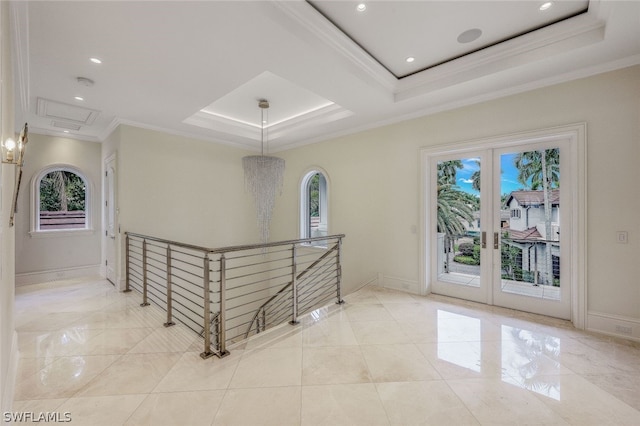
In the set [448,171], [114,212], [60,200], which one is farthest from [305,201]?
[60,200]

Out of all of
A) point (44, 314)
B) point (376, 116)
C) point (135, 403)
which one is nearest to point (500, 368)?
point (135, 403)

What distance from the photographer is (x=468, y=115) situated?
3689 mm

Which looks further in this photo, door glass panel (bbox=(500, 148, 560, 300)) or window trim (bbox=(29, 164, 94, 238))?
window trim (bbox=(29, 164, 94, 238))

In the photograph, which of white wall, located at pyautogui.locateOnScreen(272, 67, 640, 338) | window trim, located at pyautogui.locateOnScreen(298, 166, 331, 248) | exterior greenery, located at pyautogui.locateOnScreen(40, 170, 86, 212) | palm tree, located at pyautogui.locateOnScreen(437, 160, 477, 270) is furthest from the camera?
window trim, located at pyautogui.locateOnScreen(298, 166, 331, 248)

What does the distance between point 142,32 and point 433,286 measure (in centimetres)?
454

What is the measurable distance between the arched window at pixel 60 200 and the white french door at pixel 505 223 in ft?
20.9

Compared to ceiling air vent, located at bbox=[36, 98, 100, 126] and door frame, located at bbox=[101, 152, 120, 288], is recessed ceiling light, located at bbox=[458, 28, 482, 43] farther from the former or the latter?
door frame, located at bbox=[101, 152, 120, 288]

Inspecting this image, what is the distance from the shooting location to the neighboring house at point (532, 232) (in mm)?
3268

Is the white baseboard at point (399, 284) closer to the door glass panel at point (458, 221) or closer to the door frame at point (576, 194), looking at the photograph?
the door glass panel at point (458, 221)

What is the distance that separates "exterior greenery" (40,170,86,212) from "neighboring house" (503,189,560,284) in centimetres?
731

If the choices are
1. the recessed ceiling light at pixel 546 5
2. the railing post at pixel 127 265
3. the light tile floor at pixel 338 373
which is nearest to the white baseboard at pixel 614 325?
the light tile floor at pixel 338 373

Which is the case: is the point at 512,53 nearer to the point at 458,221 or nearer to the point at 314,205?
the point at 458,221

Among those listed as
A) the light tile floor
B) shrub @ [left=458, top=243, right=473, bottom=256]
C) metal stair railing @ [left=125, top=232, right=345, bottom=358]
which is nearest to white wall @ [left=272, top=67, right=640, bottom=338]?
shrub @ [left=458, top=243, right=473, bottom=256]

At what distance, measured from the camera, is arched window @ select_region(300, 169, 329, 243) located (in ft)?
18.6
